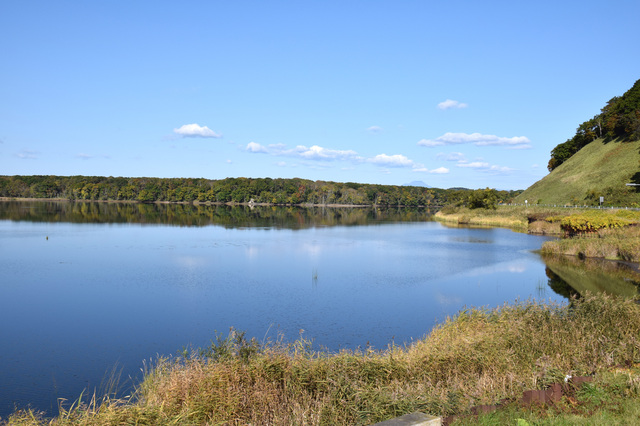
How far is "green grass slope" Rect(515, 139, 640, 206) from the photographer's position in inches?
3115

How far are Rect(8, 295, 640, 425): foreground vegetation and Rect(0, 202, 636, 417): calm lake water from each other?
3.90m

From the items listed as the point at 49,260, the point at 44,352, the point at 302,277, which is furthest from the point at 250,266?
the point at 44,352

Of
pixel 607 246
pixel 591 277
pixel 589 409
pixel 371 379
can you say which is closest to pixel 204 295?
pixel 371 379

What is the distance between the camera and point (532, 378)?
9.16 meters

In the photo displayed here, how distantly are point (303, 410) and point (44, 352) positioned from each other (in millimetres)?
10500

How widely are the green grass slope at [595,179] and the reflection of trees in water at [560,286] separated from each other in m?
54.0

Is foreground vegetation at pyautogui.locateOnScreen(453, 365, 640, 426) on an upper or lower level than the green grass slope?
lower

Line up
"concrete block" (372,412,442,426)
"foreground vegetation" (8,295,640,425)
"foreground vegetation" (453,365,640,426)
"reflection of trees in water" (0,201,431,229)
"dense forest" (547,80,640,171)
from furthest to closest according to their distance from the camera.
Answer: "dense forest" (547,80,640,171) → "reflection of trees in water" (0,201,431,229) → "foreground vegetation" (8,295,640,425) → "foreground vegetation" (453,365,640,426) → "concrete block" (372,412,442,426)

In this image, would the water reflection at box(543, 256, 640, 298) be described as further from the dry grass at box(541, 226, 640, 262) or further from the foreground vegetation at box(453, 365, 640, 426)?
the foreground vegetation at box(453, 365, 640, 426)

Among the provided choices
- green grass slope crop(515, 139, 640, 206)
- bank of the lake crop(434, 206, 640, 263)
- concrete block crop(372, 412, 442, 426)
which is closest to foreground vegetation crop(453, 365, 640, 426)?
concrete block crop(372, 412, 442, 426)

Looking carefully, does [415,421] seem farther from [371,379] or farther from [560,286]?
[560,286]

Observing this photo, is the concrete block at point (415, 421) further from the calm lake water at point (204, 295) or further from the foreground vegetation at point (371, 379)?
the calm lake water at point (204, 295)

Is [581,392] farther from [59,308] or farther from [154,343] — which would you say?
[59,308]

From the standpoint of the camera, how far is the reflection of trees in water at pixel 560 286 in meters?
24.7
